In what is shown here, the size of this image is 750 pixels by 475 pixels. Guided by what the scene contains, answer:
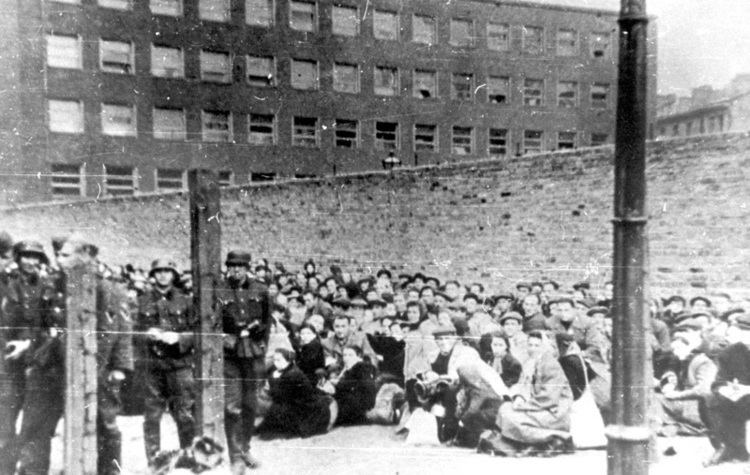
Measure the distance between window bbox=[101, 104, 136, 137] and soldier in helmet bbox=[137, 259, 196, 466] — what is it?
2228 millimetres

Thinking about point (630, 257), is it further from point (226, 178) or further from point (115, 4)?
point (115, 4)

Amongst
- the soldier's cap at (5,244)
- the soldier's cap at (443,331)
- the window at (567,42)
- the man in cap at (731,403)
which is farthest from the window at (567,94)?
the soldier's cap at (5,244)

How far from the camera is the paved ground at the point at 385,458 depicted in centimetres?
469

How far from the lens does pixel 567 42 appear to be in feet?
19.6

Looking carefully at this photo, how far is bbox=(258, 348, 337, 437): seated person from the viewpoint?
542 centimetres

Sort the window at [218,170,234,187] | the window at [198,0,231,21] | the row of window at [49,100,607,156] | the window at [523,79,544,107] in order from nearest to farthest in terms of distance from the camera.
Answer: the window at [198,0,231,21] → the window at [523,79,544,107] → the row of window at [49,100,607,156] → the window at [218,170,234,187]

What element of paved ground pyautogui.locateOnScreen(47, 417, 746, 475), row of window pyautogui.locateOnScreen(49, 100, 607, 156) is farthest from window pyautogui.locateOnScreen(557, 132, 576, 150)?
paved ground pyautogui.locateOnScreen(47, 417, 746, 475)

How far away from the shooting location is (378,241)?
754cm

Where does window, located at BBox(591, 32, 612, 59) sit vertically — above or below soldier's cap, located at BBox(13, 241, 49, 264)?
above

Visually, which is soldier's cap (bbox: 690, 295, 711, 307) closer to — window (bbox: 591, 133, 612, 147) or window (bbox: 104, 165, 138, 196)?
window (bbox: 591, 133, 612, 147)

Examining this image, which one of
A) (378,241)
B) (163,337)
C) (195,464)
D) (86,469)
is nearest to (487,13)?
(378,241)

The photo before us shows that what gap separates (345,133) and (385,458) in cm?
452

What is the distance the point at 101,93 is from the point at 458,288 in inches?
284

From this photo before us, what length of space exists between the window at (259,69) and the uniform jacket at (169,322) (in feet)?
9.38
